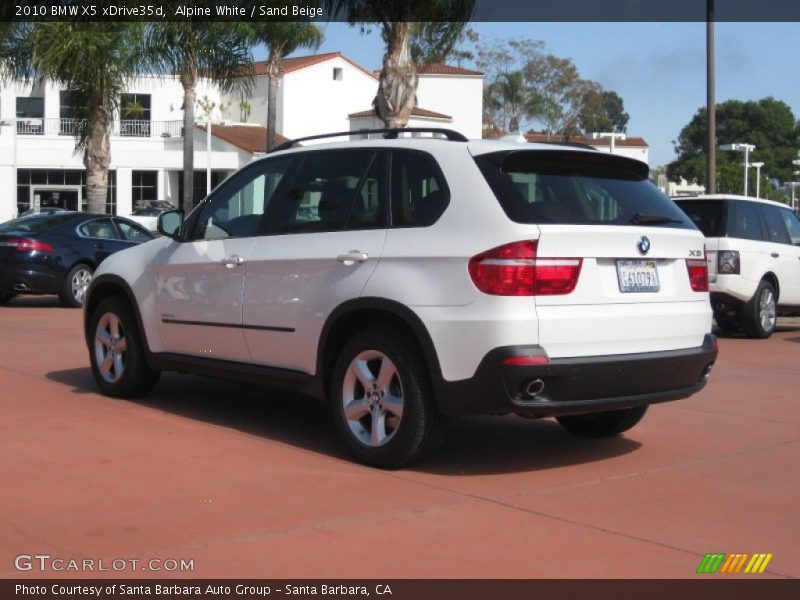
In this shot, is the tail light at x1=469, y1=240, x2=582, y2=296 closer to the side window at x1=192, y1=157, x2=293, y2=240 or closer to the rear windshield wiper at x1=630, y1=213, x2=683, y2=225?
the rear windshield wiper at x1=630, y1=213, x2=683, y2=225

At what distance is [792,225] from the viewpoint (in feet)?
50.2

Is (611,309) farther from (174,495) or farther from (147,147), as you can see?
(147,147)

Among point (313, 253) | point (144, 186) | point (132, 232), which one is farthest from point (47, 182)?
point (313, 253)

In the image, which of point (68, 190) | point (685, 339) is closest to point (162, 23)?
point (685, 339)

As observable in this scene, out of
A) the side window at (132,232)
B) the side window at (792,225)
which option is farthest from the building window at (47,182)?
the side window at (792,225)

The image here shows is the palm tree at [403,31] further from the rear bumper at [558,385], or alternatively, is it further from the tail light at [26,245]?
the rear bumper at [558,385]

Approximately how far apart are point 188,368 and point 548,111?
6281 cm

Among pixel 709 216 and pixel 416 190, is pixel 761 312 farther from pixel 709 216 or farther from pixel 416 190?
pixel 416 190

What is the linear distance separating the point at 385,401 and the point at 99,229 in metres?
12.2

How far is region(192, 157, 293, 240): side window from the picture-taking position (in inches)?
287

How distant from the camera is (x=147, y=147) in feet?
178

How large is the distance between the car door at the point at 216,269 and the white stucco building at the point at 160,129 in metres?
38.2

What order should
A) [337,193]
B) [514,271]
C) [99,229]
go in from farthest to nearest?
[99,229] → [337,193] → [514,271]

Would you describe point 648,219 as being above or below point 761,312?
above
